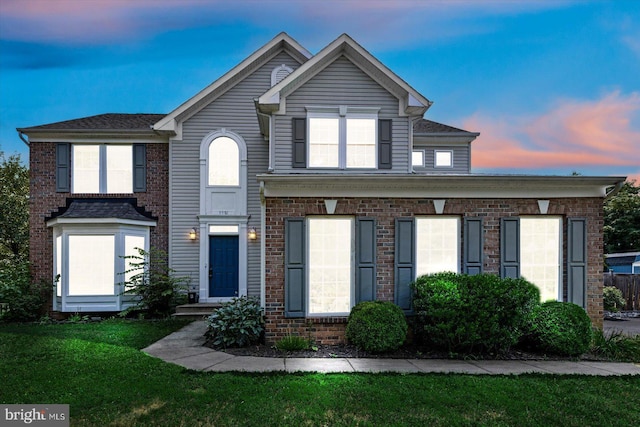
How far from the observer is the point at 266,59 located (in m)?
12.8

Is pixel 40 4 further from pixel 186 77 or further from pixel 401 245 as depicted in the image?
pixel 186 77

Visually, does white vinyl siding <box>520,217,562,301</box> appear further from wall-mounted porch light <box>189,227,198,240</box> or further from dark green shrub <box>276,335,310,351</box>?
wall-mounted porch light <box>189,227,198,240</box>

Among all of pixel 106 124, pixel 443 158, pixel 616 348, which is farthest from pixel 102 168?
pixel 616 348

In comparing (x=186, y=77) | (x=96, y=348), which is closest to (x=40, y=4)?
(x=96, y=348)

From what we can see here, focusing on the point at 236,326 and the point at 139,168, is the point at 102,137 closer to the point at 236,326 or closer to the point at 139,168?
the point at 139,168

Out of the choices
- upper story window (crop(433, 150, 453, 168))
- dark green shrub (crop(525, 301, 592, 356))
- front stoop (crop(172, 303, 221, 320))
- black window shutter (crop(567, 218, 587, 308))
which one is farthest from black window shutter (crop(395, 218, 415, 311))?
upper story window (crop(433, 150, 453, 168))

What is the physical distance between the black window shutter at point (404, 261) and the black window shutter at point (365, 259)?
49 centimetres

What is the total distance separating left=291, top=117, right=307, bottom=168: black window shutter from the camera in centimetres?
984

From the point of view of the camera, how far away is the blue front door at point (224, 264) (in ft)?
40.9

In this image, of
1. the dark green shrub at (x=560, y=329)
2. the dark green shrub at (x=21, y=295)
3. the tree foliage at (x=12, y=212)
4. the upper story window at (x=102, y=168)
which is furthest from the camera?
the tree foliage at (x=12, y=212)

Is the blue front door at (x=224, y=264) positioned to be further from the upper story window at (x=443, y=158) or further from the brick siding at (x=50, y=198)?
the upper story window at (x=443, y=158)

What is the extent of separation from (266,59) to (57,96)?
4026 centimetres

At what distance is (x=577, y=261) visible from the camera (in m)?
8.04

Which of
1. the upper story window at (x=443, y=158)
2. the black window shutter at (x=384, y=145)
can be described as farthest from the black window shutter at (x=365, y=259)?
the upper story window at (x=443, y=158)
